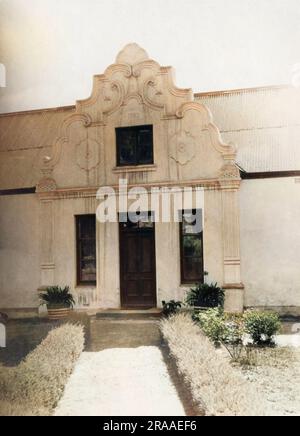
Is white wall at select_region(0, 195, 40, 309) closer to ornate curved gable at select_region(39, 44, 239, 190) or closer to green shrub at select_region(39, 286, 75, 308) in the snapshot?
green shrub at select_region(39, 286, 75, 308)

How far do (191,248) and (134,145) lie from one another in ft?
9.83

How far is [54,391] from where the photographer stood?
17.4 ft

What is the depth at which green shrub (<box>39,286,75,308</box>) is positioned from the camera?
9211 millimetres

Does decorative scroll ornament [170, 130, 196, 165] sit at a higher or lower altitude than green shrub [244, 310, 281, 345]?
higher

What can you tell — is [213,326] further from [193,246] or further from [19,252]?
[19,252]

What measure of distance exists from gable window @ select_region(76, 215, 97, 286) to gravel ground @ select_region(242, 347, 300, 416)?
456 centimetres

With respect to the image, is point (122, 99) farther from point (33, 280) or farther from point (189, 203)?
point (33, 280)

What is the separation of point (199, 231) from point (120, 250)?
2.06 meters

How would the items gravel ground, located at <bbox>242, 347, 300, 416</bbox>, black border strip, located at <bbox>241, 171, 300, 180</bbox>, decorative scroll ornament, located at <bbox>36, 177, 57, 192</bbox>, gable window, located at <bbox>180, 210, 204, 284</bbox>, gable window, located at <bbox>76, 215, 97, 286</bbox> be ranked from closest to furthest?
gravel ground, located at <bbox>242, 347, 300, 416</bbox>
black border strip, located at <bbox>241, 171, 300, 180</bbox>
gable window, located at <bbox>180, 210, 204, 284</bbox>
gable window, located at <bbox>76, 215, 97, 286</bbox>
decorative scroll ornament, located at <bbox>36, 177, 57, 192</bbox>

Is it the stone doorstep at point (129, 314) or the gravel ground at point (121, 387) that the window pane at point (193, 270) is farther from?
the gravel ground at point (121, 387)

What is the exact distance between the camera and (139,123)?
9.58m

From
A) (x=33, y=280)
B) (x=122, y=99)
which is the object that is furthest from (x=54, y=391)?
(x=122, y=99)

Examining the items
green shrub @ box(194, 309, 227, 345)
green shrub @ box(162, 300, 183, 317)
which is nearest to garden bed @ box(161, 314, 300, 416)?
green shrub @ box(194, 309, 227, 345)

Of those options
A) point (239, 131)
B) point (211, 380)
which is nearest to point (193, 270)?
point (239, 131)
